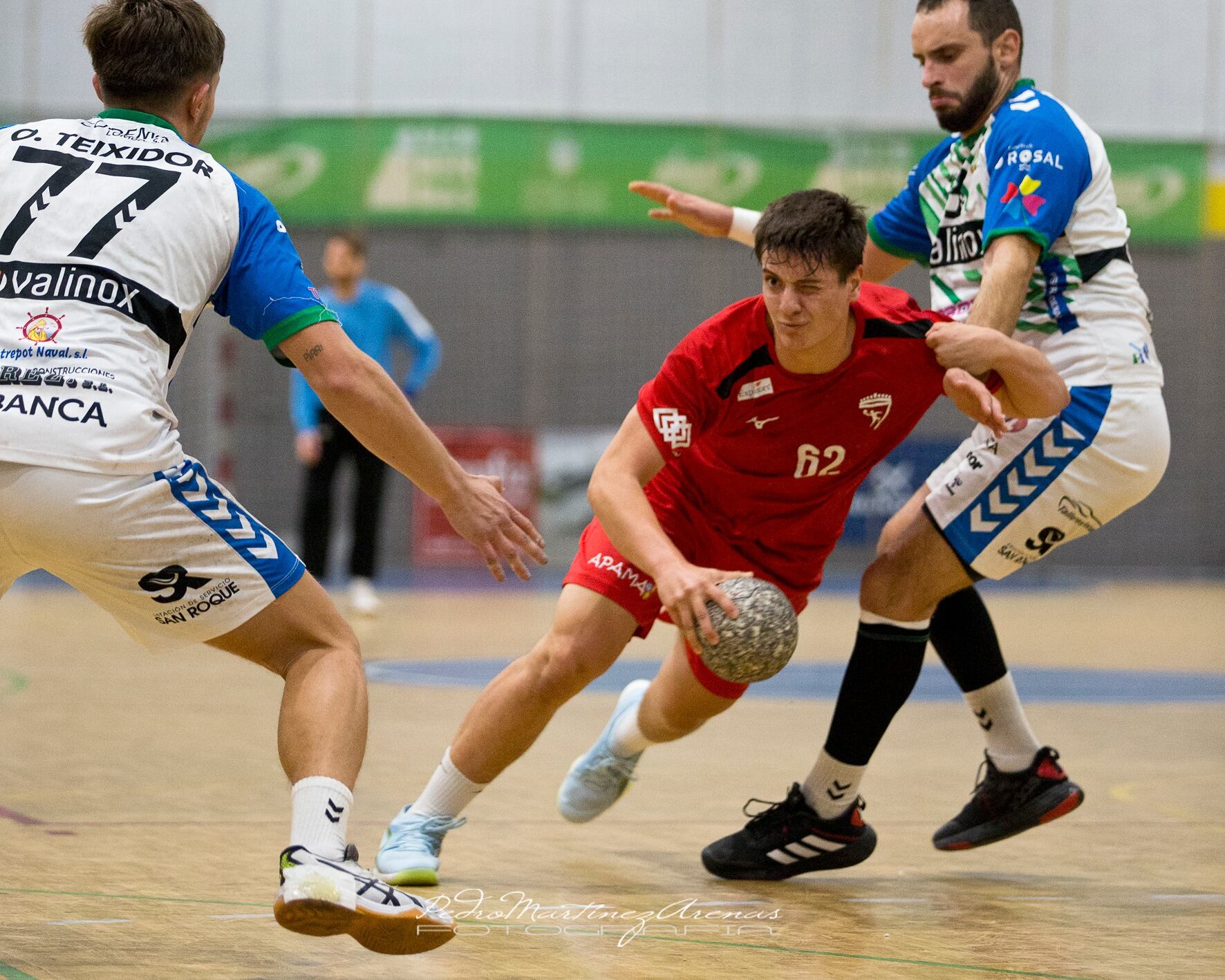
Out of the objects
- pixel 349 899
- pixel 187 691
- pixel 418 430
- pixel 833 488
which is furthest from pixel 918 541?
pixel 187 691

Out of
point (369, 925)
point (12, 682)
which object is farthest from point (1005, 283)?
point (12, 682)

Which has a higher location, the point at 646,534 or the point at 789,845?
the point at 646,534

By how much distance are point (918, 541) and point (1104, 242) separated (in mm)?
913

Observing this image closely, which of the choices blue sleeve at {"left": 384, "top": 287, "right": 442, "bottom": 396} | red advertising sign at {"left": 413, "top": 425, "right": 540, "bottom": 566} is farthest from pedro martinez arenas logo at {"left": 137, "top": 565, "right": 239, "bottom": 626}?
red advertising sign at {"left": 413, "top": 425, "right": 540, "bottom": 566}

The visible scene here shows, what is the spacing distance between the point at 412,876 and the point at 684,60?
13957mm

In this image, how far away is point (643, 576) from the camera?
149 inches

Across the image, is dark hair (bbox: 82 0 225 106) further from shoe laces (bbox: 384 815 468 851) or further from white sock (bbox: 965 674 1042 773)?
white sock (bbox: 965 674 1042 773)

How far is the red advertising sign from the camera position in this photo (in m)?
15.5

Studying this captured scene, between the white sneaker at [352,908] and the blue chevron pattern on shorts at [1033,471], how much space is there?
6.03 feet

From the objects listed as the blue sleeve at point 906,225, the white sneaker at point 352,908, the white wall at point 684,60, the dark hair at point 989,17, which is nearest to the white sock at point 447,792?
the white sneaker at point 352,908

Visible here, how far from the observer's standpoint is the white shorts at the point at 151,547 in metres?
2.76

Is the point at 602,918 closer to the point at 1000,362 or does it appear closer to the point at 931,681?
the point at 1000,362

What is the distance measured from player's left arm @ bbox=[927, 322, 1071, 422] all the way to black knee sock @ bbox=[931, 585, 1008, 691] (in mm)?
707

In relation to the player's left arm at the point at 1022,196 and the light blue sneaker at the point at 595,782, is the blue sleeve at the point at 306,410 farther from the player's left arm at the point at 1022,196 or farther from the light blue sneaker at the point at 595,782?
the player's left arm at the point at 1022,196
